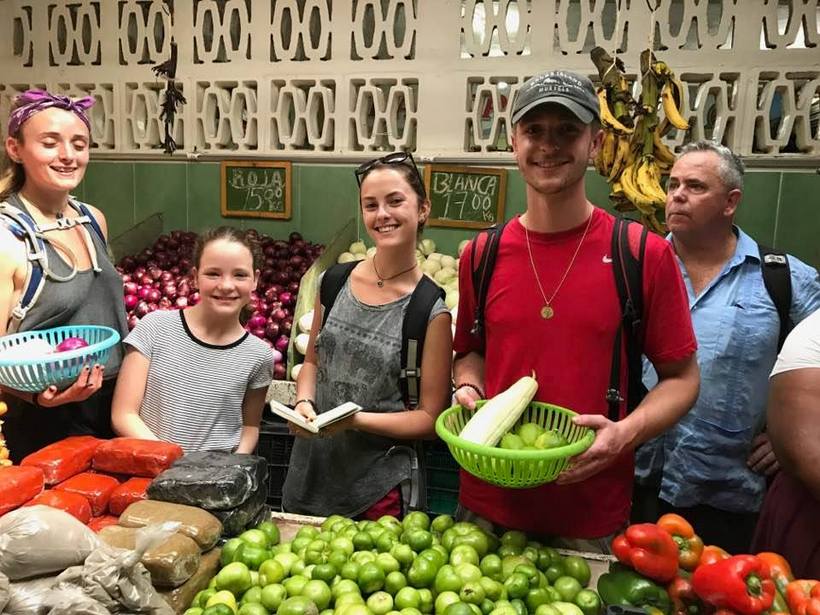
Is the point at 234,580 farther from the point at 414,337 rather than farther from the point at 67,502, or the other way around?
the point at 414,337

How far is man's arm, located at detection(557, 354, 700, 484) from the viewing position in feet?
5.12

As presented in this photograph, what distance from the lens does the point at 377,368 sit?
213cm

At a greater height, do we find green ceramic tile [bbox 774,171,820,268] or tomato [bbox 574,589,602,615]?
green ceramic tile [bbox 774,171,820,268]

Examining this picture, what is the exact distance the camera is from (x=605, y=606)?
146cm

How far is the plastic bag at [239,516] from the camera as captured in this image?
1.65 meters

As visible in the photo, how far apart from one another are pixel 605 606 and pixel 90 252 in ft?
6.83

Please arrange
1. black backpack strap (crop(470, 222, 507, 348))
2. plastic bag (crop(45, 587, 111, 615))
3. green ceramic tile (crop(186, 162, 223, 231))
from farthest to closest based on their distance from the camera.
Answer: green ceramic tile (crop(186, 162, 223, 231)) < black backpack strap (crop(470, 222, 507, 348)) < plastic bag (crop(45, 587, 111, 615))

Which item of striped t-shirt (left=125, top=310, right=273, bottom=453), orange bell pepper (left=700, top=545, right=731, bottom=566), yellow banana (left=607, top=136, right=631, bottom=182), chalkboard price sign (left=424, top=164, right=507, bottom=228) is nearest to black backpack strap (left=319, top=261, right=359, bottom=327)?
striped t-shirt (left=125, top=310, right=273, bottom=453)

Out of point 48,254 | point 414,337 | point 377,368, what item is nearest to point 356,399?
point 377,368

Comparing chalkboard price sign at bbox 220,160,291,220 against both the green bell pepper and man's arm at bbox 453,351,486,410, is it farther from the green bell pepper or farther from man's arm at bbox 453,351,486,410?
the green bell pepper

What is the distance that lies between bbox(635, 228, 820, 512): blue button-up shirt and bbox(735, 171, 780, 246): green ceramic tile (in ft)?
4.82

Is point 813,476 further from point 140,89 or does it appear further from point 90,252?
point 140,89

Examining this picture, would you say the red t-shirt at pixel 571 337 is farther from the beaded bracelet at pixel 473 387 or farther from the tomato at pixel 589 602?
the tomato at pixel 589 602

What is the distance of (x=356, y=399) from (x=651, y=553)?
1046mm
